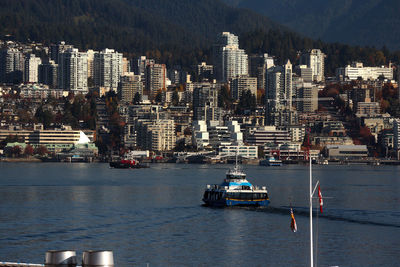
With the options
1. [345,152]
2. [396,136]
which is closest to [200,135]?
[345,152]

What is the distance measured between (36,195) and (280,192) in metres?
19.2

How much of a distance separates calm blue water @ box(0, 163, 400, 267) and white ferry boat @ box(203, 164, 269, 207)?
38.0 inches

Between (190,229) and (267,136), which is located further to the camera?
(267,136)

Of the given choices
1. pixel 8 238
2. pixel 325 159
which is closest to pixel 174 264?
pixel 8 238

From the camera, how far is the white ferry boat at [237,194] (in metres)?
62.2

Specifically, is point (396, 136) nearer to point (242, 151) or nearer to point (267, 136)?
point (267, 136)

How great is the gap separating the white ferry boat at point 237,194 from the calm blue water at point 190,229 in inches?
38.0

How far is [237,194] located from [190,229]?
13419mm

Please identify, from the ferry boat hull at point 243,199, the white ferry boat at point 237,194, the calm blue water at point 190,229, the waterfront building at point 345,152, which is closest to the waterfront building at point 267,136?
the waterfront building at point 345,152

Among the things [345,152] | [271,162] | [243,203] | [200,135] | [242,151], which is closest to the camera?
[243,203]

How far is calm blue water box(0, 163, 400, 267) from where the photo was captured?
3922 cm

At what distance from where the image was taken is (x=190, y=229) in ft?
162

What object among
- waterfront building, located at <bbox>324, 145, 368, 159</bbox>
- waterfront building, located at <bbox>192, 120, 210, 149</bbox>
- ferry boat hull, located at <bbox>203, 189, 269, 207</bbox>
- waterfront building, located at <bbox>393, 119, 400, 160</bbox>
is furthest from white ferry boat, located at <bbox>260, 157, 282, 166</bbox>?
ferry boat hull, located at <bbox>203, 189, 269, 207</bbox>

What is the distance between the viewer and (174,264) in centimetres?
3697
